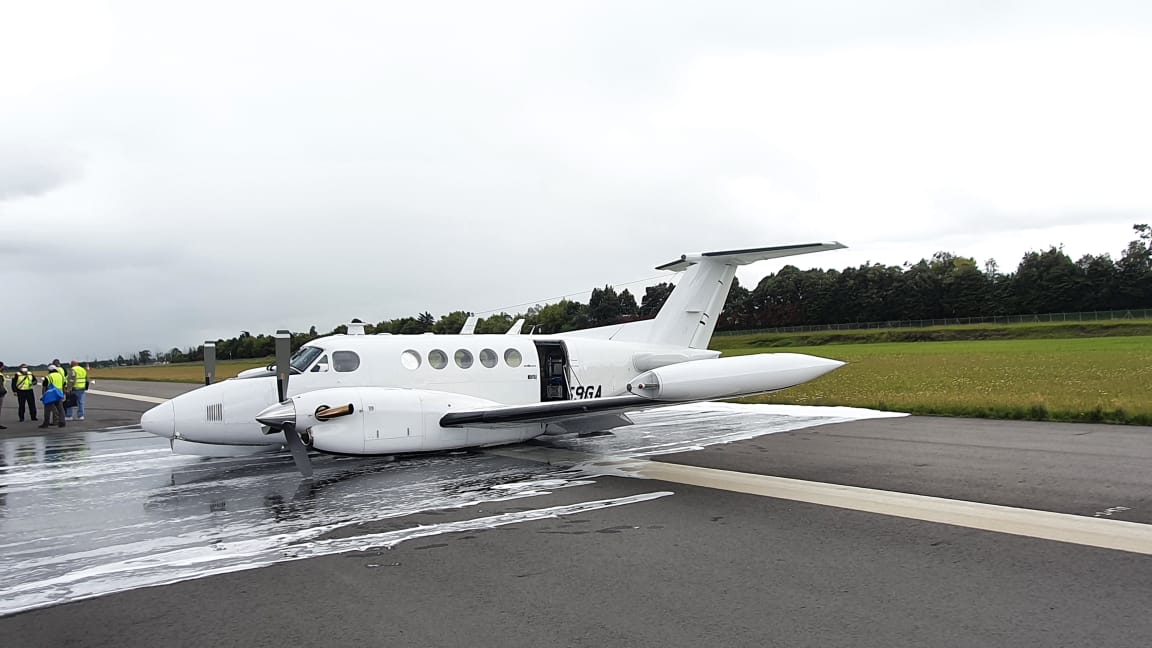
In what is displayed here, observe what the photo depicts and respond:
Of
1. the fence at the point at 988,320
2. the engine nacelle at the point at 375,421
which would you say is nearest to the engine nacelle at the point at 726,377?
the engine nacelle at the point at 375,421

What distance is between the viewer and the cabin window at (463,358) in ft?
43.5

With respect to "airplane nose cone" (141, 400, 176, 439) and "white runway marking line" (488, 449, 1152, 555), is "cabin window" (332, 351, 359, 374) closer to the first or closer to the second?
"airplane nose cone" (141, 400, 176, 439)

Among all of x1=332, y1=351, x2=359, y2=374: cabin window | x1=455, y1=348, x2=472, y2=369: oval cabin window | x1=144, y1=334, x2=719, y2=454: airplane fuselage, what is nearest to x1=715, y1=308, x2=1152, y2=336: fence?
x1=144, y1=334, x2=719, y2=454: airplane fuselage

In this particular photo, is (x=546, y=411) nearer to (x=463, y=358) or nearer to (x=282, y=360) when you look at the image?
(x=463, y=358)

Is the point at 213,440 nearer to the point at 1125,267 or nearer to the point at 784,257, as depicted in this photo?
the point at 784,257

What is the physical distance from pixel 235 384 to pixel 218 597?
6.86 m

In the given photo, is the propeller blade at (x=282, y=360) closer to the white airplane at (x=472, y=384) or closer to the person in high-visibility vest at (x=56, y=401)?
the white airplane at (x=472, y=384)

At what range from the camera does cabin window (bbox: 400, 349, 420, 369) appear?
41.7 ft

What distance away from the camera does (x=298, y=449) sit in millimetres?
10188

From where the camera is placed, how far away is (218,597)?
5570 millimetres

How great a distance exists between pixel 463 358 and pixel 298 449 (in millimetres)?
3807

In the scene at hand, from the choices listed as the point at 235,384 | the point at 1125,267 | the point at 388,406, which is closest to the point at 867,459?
the point at 388,406

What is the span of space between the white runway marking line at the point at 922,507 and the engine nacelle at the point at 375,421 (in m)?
2.41

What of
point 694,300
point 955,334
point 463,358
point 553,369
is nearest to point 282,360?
point 463,358
